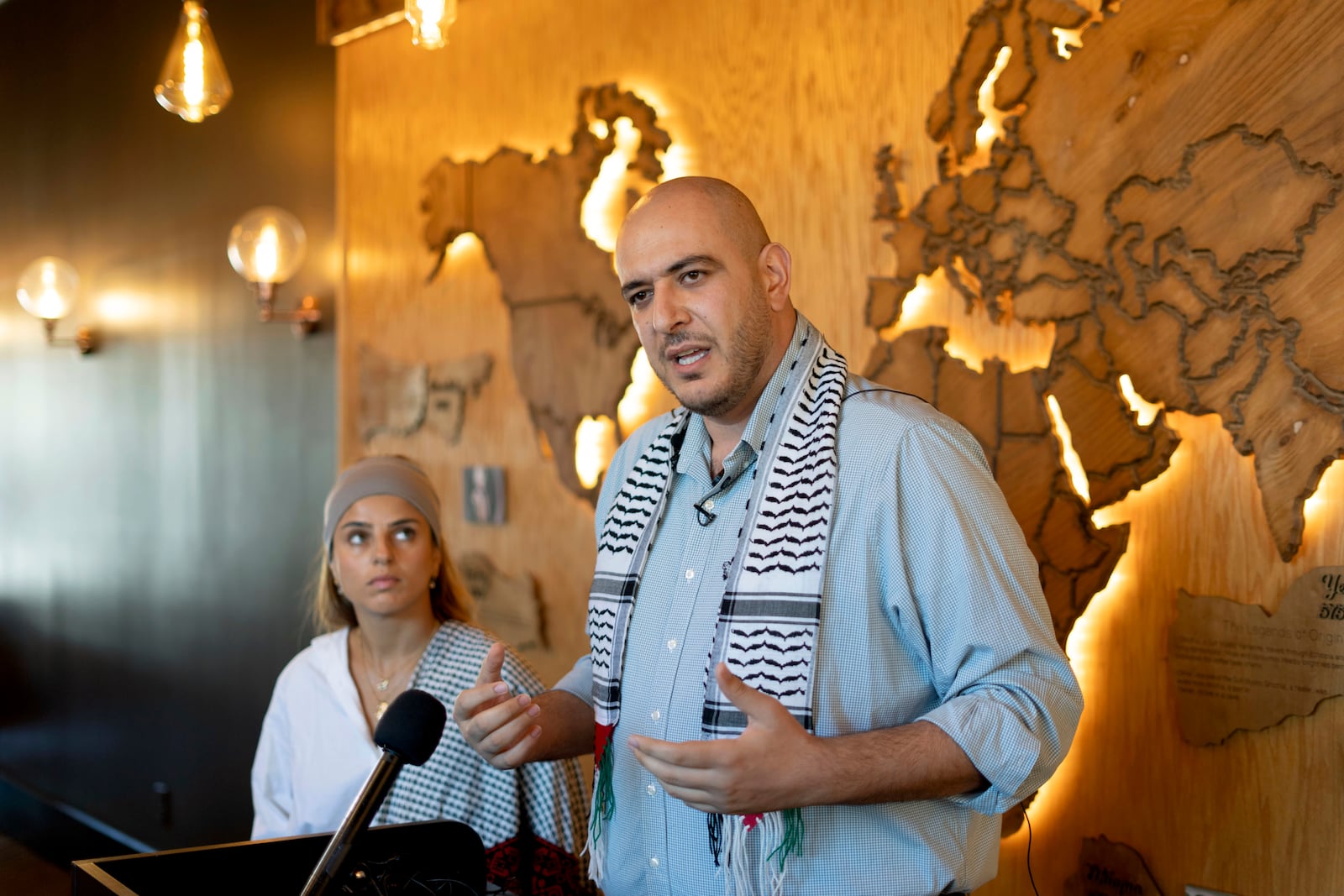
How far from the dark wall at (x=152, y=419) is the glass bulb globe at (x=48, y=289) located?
126 millimetres

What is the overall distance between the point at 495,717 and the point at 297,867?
34 cm

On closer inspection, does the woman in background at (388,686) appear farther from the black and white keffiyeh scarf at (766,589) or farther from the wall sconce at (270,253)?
the wall sconce at (270,253)

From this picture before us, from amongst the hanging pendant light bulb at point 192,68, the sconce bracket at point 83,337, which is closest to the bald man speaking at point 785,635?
the hanging pendant light bulb at point 192,68

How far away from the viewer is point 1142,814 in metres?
2.16

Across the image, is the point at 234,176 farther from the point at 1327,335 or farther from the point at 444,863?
the point at 1327,335

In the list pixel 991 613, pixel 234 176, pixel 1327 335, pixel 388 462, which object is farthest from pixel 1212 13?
pixel 234 176

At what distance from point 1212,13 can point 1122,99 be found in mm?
201

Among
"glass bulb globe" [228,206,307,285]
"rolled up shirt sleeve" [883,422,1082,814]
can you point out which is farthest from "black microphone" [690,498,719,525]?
"glass bulb globe" [228,206,307,285]

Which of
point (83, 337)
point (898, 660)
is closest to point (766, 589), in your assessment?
point (898, 660)

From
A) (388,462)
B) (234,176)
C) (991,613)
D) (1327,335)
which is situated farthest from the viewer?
(234,176)

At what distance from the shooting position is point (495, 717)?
162 centimetres

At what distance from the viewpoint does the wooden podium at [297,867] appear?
152 cm

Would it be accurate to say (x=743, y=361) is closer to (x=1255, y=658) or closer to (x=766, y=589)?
(x=766, y=589)

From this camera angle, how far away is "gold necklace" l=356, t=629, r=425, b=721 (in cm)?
246
